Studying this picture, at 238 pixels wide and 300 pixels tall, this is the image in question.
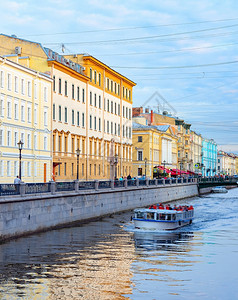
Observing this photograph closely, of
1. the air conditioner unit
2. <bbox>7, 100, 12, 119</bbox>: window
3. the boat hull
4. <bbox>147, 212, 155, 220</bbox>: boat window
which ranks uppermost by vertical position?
the air conditioner unit

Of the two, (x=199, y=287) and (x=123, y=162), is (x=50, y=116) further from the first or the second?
(x=199, y=287)

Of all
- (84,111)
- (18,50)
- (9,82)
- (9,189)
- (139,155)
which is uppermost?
(18,50)

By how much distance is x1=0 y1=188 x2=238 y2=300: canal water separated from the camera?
1991 centimetres

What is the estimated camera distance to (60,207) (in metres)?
38.2

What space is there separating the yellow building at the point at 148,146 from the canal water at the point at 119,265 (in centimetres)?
6608

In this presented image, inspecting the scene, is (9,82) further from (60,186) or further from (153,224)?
(153,224)

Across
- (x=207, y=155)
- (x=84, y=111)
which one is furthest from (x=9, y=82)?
(x=207, y=155)

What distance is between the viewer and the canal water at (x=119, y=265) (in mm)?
19906

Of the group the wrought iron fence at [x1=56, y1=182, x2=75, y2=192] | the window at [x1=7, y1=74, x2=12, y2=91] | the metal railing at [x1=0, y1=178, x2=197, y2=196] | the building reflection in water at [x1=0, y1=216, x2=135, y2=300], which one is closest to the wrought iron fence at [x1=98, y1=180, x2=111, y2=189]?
the metal railing at [x1=0, y1=178, x2=197, y2=196]

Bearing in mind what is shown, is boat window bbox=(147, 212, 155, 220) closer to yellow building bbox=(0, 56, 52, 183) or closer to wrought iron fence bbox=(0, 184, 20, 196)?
wrought iron fence bbox=(0, 184, 20, 196)

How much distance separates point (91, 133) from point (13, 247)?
1841 inches

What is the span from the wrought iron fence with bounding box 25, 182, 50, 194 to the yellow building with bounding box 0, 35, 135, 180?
14.1 meters

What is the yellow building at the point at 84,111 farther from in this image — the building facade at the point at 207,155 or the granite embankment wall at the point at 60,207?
the building facade at the point at 207,155

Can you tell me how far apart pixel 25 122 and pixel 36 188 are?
22.5 metres
